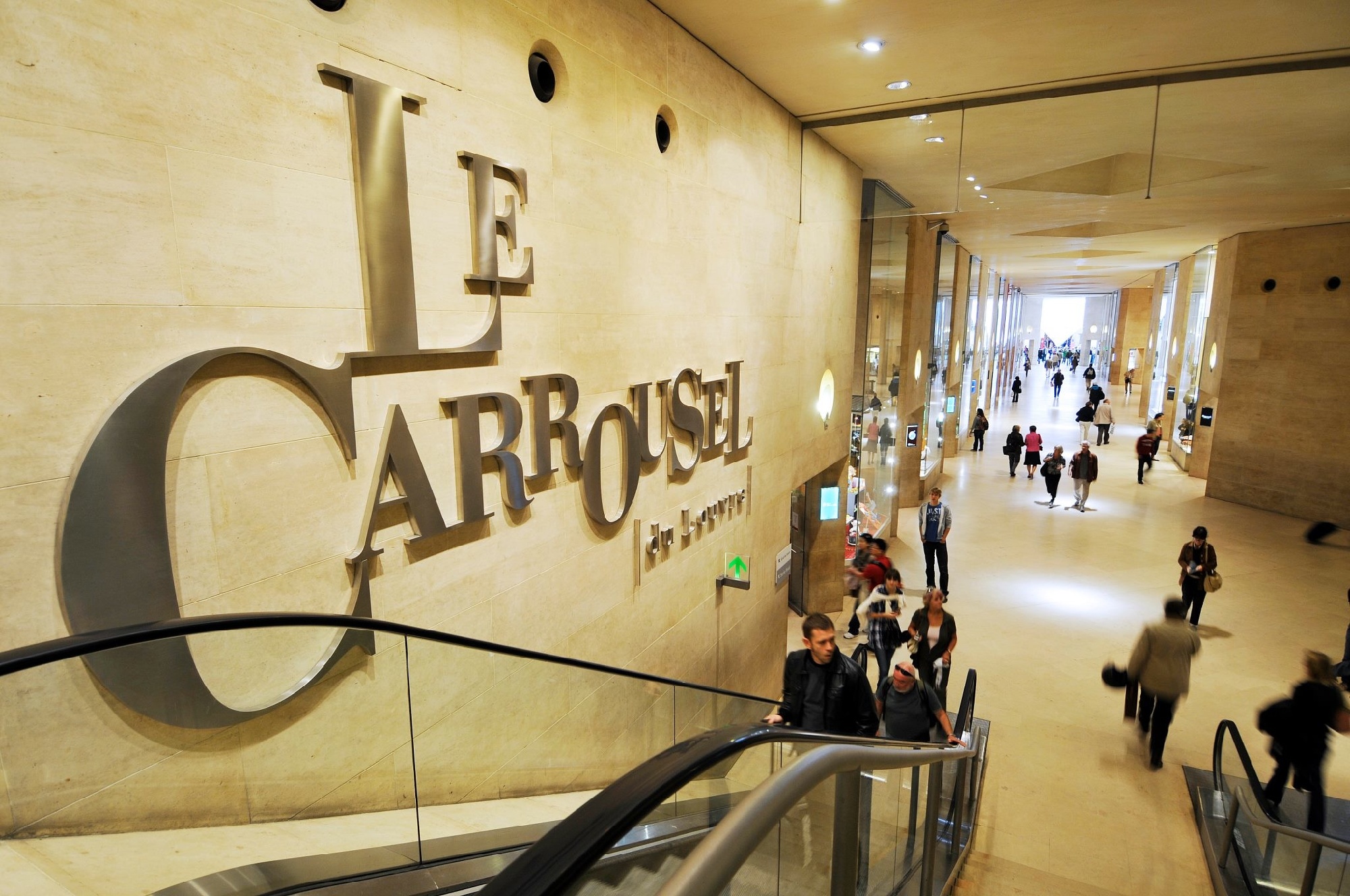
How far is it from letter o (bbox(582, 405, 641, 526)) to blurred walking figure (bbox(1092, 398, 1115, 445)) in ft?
71.8

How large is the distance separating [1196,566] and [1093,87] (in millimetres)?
6456

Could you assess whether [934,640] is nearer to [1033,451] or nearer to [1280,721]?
[1280,721]

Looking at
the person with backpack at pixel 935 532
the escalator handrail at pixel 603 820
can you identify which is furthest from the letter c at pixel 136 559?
the person with backpack at pixel 935 532

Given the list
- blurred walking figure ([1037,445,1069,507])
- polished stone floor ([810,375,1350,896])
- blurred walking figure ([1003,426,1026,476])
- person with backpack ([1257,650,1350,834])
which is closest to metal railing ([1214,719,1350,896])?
person with backpack ([1257,650,1350,834])

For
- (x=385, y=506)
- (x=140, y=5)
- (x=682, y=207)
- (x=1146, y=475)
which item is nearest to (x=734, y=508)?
(x=682, y=207)

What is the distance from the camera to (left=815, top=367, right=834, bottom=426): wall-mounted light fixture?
31.7 feet

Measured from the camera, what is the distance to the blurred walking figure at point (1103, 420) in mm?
22531

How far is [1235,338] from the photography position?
54.6 feet

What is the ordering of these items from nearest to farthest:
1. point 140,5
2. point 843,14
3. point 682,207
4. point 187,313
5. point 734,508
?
1. point 140,5
2. point 187,313
3. point 843,14
4. point 682,207
5. point 734,508

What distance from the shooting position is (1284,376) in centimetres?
1572

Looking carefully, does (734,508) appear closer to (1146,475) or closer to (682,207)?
(682,207)

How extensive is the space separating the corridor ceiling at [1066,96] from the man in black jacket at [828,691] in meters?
4.45

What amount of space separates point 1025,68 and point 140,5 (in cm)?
673

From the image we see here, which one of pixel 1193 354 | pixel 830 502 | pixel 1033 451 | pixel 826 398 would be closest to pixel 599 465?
pixel 826 398
